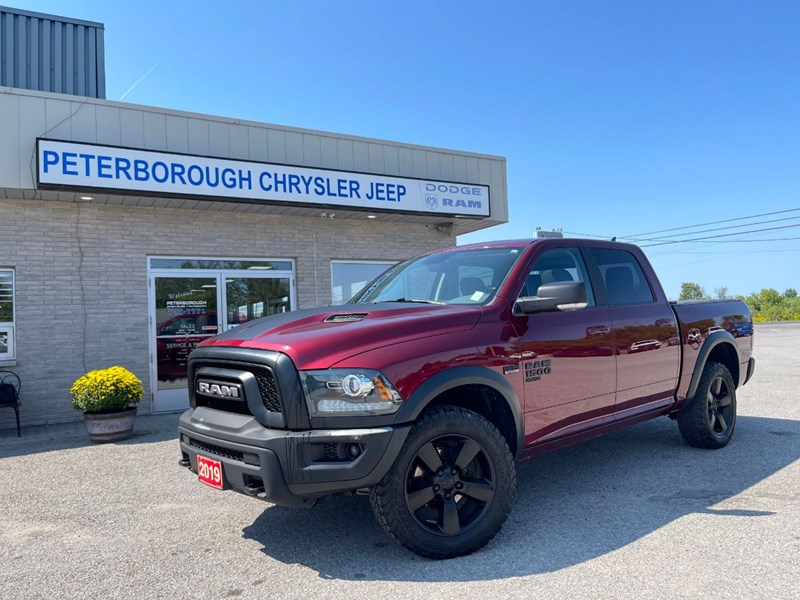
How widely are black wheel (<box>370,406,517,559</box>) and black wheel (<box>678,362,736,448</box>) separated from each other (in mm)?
2750

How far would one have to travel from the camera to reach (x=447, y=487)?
342cm

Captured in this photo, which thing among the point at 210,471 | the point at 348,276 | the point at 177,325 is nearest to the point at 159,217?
the point at 177,325

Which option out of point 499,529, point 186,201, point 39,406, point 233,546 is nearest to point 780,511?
point 499,529

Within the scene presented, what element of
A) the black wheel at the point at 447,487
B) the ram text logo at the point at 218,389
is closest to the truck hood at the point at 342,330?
the ram text logo at the point at 218,389

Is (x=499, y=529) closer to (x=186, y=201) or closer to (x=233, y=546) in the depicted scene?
(x=233, y=546)

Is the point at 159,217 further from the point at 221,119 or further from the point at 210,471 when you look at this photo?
the point at 210,471

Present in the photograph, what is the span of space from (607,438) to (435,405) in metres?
3.62

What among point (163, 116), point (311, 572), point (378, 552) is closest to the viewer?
point (311, 572)

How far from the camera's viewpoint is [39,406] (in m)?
8.45

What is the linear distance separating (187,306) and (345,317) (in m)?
6.62

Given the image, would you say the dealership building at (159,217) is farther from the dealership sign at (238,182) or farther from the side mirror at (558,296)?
the side mirror at (558,296)

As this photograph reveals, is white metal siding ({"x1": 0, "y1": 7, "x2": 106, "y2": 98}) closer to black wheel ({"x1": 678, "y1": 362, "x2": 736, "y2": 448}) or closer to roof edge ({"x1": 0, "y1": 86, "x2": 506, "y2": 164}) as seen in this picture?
roof edge ({"x1": 0, "y1": 86, "x2": 506, "y2": 164})

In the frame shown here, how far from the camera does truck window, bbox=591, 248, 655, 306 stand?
4836 mm

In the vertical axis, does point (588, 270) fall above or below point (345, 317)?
above
